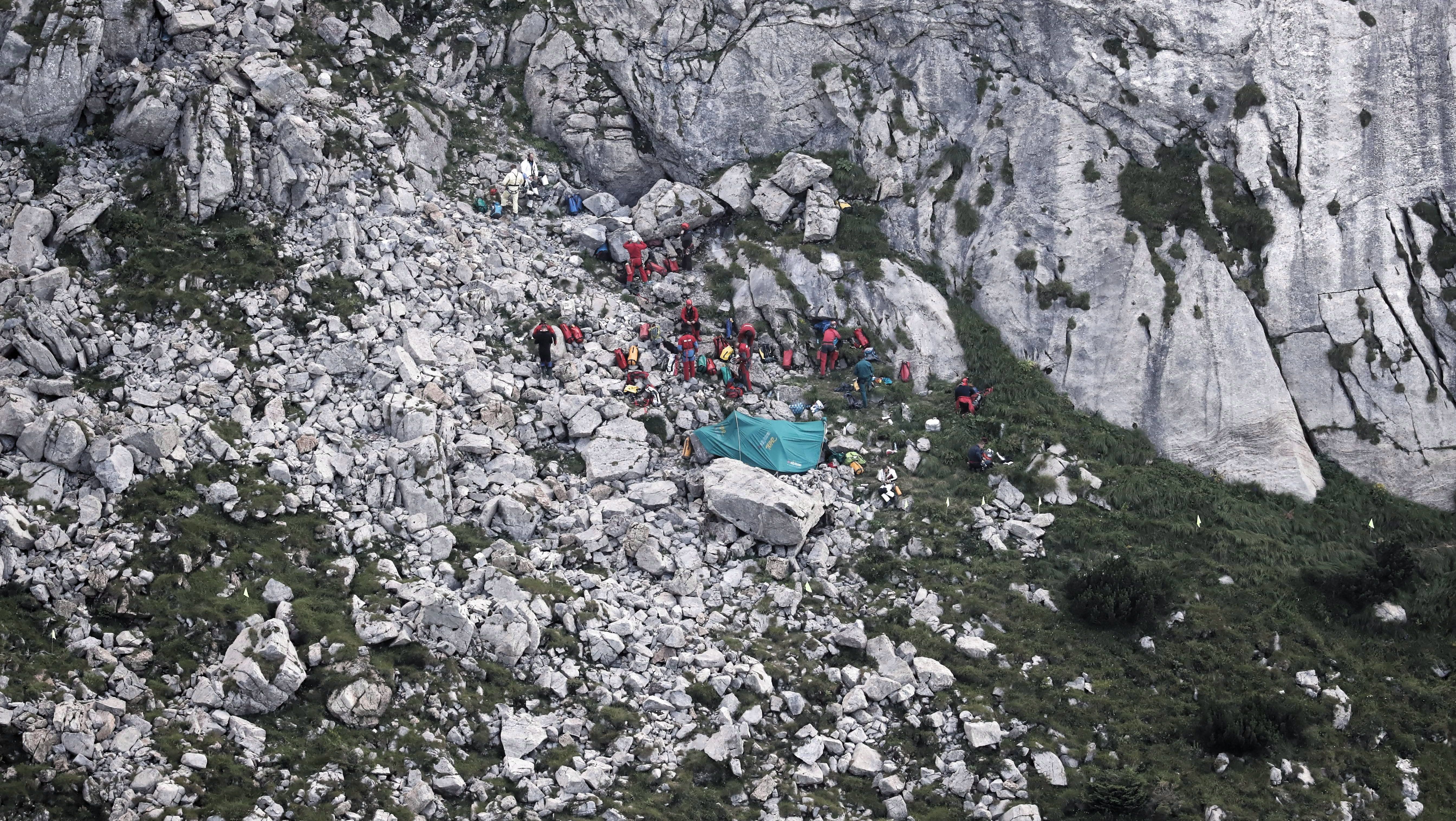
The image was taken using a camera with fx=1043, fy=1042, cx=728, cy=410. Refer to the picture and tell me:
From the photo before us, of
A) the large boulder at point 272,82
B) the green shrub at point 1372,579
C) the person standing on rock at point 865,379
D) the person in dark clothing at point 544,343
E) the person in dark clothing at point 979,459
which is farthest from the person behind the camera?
the large boulder at point 272,82

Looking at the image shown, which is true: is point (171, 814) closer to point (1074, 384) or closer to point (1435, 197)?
point (1074, 384)

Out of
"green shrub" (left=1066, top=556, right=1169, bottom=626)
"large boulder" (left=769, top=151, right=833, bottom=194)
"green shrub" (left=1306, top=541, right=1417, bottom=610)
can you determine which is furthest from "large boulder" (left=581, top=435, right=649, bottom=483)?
"green shrub" (left=1306, top=541, right=1417, bottom=610)

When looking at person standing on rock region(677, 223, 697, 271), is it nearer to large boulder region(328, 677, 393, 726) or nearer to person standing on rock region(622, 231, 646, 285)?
person standing on rock region(622, 231, 646, 285)

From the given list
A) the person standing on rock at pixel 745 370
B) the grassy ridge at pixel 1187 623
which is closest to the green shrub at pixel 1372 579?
the grassy ridge at pixel 1187 623

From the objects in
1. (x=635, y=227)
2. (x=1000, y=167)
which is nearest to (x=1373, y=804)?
(x=1000, y=167)

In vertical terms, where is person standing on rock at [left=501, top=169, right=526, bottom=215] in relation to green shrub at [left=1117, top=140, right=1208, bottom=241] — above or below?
below

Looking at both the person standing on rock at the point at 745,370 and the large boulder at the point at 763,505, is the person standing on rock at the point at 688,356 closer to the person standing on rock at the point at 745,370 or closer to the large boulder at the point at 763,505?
the person standing on rock at the point at 745,370
